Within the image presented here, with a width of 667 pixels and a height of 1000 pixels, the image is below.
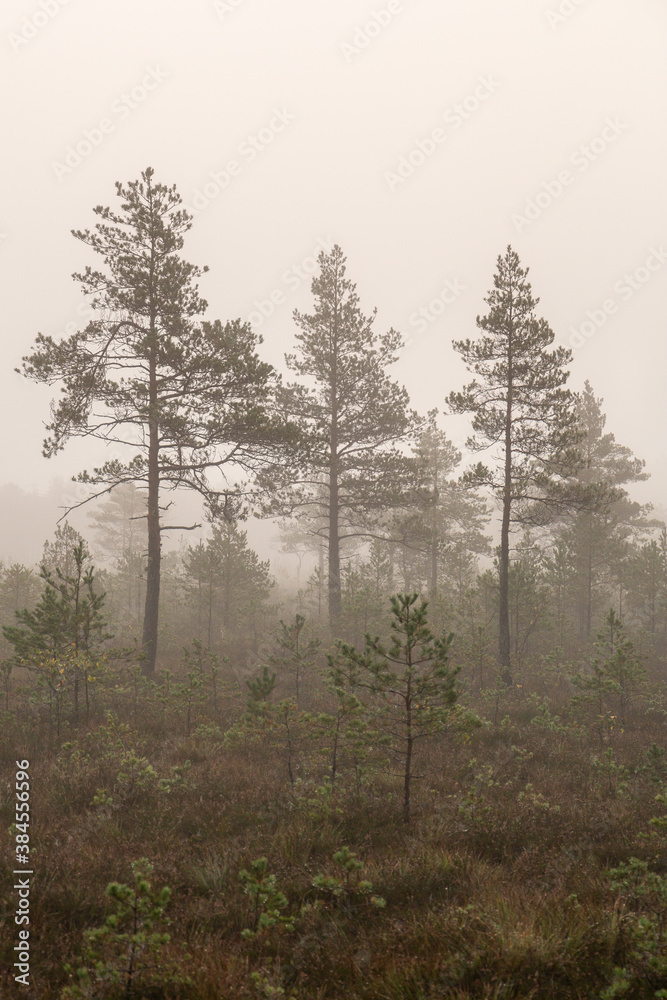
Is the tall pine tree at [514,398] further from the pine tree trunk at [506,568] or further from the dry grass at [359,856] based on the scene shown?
the dry grass at [359,856]

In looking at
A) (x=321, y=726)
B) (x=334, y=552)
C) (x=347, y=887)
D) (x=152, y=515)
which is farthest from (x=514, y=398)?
(x=347, y=887)

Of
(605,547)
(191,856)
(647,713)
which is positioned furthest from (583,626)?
(191,856)

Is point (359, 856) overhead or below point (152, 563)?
below

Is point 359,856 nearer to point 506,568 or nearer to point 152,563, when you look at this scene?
point 152,563

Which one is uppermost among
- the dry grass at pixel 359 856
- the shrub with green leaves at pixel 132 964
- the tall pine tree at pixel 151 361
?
the tall pine tree at pixel 151 361

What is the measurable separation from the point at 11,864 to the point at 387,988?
14.5 feet

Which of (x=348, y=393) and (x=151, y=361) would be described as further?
(x=348, y=393)

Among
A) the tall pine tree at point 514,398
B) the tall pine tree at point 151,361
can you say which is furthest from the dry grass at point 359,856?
the tall pine tree at point 514,398

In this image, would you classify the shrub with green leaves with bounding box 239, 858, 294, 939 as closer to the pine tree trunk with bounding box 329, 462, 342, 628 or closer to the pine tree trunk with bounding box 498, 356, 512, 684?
the pine tree trunk with bounding box 498, 356, 512, 684

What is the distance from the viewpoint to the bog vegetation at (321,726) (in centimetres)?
404

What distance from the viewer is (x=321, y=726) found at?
11625 millimetres

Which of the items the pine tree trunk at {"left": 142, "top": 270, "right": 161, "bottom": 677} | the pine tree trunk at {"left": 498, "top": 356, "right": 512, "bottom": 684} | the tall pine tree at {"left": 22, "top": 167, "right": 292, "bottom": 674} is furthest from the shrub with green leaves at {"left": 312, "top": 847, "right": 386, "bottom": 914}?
the pine tree trunk at {"left": 498, "top": 356, "right": 512, "bottom": 684}

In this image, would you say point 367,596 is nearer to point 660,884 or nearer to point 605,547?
point 605,547

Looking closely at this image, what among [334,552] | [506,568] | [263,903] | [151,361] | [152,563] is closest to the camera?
[263,903]
